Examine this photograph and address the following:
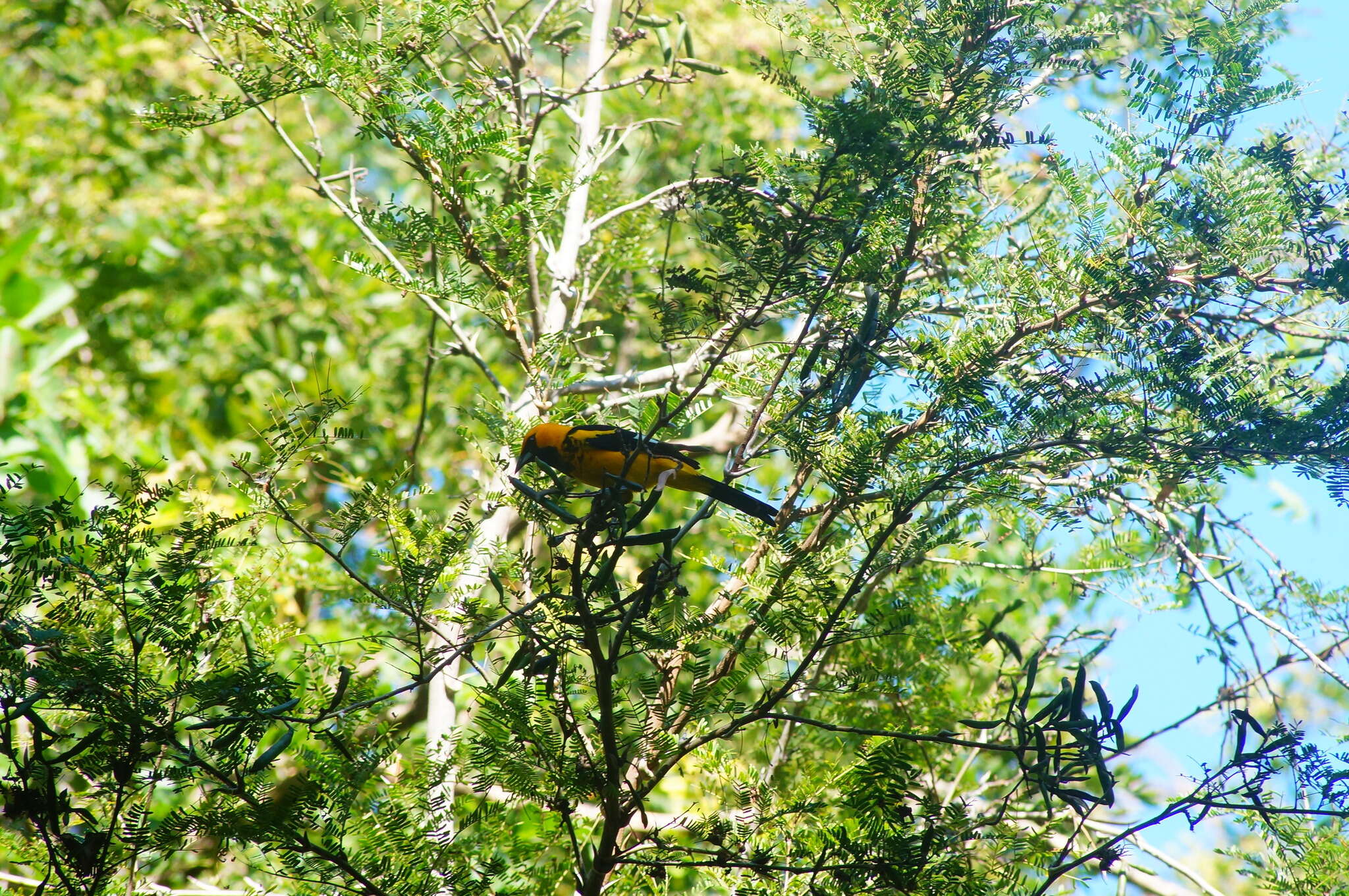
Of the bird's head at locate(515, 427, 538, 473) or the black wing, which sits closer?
the black wing

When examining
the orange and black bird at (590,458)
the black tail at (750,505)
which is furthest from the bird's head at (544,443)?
the black tail at (750,505)

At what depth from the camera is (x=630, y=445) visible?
2197 millimetres

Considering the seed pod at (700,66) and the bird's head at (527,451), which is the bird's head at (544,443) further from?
the seed pod at (700,66)

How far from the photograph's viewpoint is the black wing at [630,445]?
6.83 ft

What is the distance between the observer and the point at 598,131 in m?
3.93

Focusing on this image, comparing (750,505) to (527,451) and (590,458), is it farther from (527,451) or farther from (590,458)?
(527,451)

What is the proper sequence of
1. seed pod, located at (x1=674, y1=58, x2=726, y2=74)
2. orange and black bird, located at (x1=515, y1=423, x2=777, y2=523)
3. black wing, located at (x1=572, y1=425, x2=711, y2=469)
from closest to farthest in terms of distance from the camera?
black wing, located at (x1=572, y1=425, x2=711, y2=469)
orange and black bird, located at (x1=515, y1=423, x2=777, y2=523)
seed pod, located at (x1=674, y1=58, x2=726, y2=74)

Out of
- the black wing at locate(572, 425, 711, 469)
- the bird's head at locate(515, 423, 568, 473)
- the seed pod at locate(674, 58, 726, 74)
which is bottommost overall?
the black wing at locate(572, 425, 711, 469)

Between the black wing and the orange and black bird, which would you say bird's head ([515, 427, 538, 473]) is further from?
the black wing

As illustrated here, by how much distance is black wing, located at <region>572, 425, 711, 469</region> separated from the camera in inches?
82.0

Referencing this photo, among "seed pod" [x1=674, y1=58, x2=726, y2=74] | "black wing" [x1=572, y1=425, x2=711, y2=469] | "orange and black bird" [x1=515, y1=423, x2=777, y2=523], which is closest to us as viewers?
"black wing" [x1=572, y1=425, x2=711, y2=469]

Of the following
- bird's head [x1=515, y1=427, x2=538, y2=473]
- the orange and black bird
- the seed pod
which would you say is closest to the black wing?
the orange and black bird

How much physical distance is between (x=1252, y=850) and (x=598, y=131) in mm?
3151

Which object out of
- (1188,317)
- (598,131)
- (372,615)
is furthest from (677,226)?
(1188,317)
